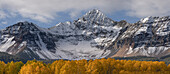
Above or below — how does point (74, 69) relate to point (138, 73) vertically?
above

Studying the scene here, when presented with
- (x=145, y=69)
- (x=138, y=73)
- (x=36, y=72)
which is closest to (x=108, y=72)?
(x=138, y=73)

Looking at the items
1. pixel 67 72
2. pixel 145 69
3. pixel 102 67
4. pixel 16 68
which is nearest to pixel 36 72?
pixel 67 72

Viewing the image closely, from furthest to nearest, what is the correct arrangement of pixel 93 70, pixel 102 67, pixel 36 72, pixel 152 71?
1. pixel 152 71
2. pixel 102 67
3. pixel 93 70
4. pixel 36 72

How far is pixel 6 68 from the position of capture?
144 m

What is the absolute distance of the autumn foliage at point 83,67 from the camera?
121625 millimetres

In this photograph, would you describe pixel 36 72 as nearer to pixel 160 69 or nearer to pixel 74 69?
pixel 74 69

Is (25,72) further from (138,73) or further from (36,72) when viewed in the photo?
(138,73)

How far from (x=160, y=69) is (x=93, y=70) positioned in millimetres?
73645

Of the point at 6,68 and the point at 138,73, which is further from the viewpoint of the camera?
the point at 138,73

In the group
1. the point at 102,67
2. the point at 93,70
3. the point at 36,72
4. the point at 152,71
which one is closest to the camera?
the point at 36,72

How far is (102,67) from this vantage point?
157 m

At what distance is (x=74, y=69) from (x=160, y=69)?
92496mm

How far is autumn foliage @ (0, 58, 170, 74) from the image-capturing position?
121625mm

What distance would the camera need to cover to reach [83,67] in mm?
135750
